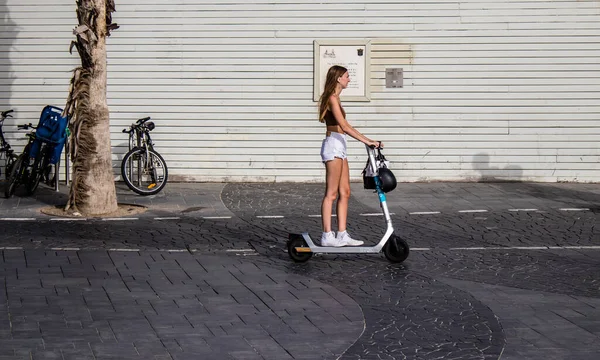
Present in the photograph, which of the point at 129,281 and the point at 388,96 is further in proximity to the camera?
the point at 388,96

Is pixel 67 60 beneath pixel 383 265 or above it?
above

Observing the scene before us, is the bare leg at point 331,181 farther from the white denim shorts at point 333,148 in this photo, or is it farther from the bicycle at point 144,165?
the bicycle at point 144,165

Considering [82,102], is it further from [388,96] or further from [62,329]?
[62,329]

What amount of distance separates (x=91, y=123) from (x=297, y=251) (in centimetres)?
456

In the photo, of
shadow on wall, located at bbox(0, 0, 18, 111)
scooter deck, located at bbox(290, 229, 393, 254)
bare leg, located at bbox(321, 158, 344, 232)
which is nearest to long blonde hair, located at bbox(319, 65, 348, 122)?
bare leg, located at bbox(321, 158, 344, 232)

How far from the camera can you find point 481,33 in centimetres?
1680

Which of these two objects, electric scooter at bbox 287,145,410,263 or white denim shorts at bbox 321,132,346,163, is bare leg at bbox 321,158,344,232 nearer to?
white denim shorts at bbox 321,132,346,163

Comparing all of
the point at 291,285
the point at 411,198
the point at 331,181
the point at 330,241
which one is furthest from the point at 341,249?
the point at 411,198

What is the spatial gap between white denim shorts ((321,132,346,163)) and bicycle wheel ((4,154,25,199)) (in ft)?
20.4

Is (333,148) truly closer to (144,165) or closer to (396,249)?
(396,249)

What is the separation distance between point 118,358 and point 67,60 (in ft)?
35.6

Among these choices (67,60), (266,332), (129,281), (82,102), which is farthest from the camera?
(67,60)

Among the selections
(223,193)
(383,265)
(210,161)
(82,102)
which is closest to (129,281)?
(383,265)

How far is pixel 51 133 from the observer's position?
15.2 metres
